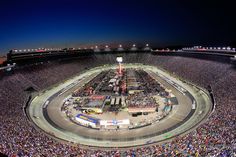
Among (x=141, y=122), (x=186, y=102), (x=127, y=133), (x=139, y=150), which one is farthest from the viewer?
(x=186, y=102)

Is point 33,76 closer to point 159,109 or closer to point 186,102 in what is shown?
point 159,109

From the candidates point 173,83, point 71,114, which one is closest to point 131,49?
point 173,83

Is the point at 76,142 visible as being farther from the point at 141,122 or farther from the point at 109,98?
the point at 109,98

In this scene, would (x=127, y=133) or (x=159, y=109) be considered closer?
(x=127, y=133)

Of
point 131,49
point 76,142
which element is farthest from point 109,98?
point 131,49

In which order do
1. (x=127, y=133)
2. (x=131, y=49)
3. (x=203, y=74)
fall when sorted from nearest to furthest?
(x=127, y=133) < (x=203, y=74) < (x=131, y=49)

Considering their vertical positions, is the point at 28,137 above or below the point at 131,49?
below

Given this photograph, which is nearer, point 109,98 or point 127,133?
point 127,133

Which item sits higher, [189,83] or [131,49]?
[131,49]

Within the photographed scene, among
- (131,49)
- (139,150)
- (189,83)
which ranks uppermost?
(131,49)
